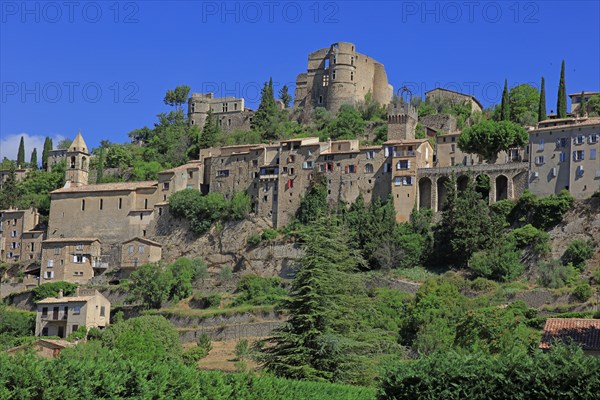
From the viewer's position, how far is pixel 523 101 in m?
107

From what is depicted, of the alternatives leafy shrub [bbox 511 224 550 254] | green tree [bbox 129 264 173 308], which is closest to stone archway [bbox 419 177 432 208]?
leafy shrub [bbox 511 224 550 254]

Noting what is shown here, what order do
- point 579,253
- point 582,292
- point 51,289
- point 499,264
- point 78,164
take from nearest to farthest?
point 582,292 < point 579,253 < point 499,264 < point 51,289 < point 78,164

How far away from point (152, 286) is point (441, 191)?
84.5 feet

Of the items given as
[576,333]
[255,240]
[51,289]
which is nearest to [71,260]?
[51,289]

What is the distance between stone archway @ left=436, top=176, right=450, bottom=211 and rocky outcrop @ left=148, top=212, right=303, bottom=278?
1255cm

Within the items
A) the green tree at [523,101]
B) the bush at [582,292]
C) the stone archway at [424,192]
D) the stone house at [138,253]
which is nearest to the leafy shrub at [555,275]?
the bush at [582,292]

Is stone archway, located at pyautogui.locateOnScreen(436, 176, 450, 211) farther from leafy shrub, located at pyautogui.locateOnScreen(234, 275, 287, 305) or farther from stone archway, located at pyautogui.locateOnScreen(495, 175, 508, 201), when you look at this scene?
leafy shrub, located at pyautogui.locateOnScreen(234, 275, 287, 305)

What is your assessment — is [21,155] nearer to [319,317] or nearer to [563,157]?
[563,157]

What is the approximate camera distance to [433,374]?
33656 mm

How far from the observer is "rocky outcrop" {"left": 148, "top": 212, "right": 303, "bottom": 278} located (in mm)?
87000

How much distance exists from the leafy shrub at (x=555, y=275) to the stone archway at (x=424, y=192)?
15339 mm

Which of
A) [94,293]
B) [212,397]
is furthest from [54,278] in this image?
[212,397]

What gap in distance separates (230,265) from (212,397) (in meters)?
55.7

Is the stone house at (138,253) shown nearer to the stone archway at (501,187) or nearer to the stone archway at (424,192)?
the stone archway at (424,192)
